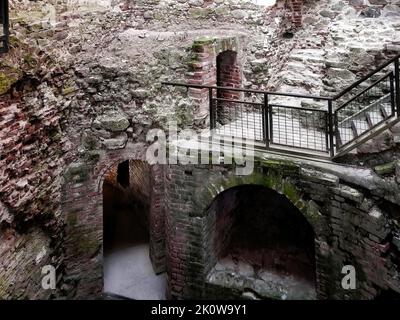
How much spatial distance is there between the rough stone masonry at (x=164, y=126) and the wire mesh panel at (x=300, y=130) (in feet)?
1.34

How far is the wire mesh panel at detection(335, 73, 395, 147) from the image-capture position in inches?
210

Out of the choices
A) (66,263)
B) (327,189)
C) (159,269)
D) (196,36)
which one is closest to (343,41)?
(196,36)

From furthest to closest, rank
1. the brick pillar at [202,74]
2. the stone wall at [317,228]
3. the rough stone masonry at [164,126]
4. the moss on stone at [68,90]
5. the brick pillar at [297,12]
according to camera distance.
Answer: the brick pillar at [297,12] → the moss on stone at [68,90] → the brick pillar at [202,74] → the rough stone masonry at [164,126] → the stone wall at [317,228]

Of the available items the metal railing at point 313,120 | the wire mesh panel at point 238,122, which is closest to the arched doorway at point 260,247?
the wire mesh panel at point 238,122

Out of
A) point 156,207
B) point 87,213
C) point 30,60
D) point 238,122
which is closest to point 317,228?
point 238,122

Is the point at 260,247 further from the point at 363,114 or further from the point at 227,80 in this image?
the point at 227,80

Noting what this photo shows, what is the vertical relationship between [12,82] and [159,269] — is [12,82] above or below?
above

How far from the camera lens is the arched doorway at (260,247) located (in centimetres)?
635

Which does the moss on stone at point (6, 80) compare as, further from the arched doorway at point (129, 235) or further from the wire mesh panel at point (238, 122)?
the arched doorway at point (129, 235)

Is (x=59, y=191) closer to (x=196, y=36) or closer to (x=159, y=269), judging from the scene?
(x=159, y=269)

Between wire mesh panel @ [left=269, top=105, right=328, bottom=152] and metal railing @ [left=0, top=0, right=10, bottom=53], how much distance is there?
3.43 m

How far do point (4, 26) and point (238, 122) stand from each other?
12.2 ft

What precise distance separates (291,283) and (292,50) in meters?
4.40

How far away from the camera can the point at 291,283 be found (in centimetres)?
633
